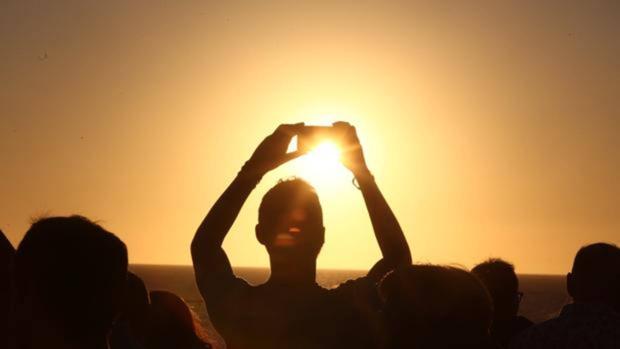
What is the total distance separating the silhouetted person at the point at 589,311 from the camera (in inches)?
221

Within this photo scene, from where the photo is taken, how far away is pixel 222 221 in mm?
4219

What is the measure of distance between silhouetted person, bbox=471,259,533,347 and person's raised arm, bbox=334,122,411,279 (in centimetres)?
275

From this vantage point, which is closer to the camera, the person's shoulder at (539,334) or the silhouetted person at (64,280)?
the silhouetted person at (64,280)

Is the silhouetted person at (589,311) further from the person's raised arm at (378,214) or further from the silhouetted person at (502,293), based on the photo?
the person's raised arm at (378,214)

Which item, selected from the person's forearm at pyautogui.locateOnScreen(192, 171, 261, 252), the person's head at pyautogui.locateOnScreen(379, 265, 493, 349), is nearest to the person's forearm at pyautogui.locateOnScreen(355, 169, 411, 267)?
the person's head at pyautogui.locateOnScreen(379, 265, 493, 349)

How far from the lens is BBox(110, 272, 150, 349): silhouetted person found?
5.88 m

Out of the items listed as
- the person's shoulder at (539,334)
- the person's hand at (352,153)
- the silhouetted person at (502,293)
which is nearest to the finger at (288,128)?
the person's hand at (352,153)

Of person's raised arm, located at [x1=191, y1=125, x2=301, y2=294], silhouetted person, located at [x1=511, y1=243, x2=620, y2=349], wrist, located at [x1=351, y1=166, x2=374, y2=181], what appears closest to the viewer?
person's raised arm, located at [x1=191, y1=125, x2=301, y2=294]

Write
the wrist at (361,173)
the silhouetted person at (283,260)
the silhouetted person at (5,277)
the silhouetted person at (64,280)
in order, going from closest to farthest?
the silhouetted person at (64,280) → the silhouetted person at (5,277) → the silhouetted person at (283,260) → the wrist at (361,173)

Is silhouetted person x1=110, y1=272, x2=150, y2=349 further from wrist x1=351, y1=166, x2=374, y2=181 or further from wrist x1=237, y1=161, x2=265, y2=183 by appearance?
wrist x1=351, y1=166, x2=374, y2=181

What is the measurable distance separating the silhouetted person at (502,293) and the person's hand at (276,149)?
3072mm

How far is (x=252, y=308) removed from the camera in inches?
163

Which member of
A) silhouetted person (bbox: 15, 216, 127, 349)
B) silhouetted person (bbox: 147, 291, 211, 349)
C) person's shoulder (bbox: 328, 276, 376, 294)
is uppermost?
silhouetted person (bbox: 15, 216, 127, 349)

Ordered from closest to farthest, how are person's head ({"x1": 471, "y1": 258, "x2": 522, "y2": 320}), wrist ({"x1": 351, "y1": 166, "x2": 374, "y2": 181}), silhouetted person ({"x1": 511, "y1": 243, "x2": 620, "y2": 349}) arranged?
wrist ({"x1": 351, "y1": 166, "x2": 374, "y2": 181}) → silhouetted person ({"x1": 511, "y1": 243, "x2": 620, "y2": 349}) → person's head ({"x1": 471, "y1": 258, "x2": 522, "y2": 320})
